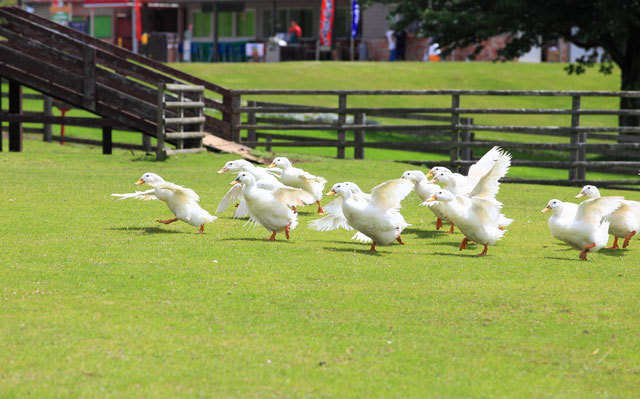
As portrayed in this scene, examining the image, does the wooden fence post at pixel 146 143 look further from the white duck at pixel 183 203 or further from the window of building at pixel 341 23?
the window of building at pixel 341 23

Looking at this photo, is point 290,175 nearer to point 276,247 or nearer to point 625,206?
point 276,247

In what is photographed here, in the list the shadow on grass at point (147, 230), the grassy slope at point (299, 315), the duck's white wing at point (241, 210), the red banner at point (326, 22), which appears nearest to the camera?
the grassy slope at point (299, 315)

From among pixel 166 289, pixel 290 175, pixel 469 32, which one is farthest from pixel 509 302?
pixel 469 32

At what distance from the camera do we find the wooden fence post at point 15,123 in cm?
2055

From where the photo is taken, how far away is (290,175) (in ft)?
39.3

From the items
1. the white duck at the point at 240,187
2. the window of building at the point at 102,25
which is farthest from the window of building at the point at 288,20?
the white duck at the point at 240,187

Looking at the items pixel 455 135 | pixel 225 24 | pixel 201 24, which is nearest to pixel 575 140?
pixel 455 135

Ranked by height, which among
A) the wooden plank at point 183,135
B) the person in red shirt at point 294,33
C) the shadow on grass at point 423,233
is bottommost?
the shadow on grass at point 423,233

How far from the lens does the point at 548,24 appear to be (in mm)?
26172

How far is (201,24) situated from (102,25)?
7762 mm

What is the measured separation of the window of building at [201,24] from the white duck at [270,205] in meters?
51.5

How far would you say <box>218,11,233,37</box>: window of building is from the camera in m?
59.4

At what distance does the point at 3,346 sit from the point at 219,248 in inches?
140

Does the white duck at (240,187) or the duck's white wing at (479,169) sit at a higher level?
the duck's white wing at (479,169)
